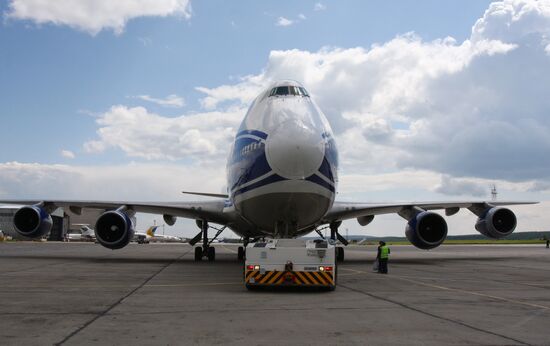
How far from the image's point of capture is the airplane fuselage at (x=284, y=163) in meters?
12.4

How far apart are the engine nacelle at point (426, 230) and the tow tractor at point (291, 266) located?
9.23m

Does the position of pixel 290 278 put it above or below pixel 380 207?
below

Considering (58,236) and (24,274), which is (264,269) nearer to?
(24,274)

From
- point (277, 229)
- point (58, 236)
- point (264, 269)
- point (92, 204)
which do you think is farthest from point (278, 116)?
point (58, 236)

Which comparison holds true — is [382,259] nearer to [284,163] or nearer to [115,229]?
[284,163]

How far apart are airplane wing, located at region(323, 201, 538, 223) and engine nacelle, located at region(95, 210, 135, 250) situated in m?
7.28

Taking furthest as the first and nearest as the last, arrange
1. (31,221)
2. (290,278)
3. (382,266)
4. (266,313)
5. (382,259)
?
(31,221)
(382,266)
(382,259)
(290,278)
(266,313)

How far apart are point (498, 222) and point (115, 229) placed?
15149mm

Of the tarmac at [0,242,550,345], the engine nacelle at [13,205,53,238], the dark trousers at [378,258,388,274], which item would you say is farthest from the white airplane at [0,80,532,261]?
the engine nacelle at [13,205,53,238]

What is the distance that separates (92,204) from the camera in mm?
20938

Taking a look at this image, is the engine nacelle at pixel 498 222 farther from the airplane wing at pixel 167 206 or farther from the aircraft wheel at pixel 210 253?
the aircraft wheel at pixel 210 253

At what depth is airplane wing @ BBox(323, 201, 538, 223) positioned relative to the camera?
19.3 m

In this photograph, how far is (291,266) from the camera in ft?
35.1

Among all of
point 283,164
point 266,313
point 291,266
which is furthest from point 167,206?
point 266,313
